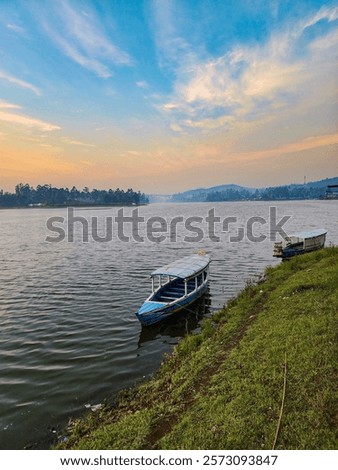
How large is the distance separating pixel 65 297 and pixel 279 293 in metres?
19.1

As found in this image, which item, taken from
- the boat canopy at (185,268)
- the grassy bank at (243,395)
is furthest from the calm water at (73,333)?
the boat canopy at (185,268)

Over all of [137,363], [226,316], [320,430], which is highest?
[320,430]

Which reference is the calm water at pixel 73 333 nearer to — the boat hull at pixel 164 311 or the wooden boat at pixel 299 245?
the boat hull at pixel 164 311

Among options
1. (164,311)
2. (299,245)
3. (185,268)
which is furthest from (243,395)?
(299,245)

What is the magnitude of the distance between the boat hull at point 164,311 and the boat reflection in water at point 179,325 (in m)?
0.38

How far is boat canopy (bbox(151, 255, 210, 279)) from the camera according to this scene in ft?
80.2

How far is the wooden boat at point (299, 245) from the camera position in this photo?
41062 millimetres

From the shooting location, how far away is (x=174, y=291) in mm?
26766

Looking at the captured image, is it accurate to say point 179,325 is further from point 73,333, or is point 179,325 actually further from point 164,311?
point 73,333

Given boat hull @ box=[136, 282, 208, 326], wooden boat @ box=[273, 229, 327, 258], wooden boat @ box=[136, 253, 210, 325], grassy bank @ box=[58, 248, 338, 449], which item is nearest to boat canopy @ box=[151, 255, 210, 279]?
wooden boat @ box=[136, 253, 210, 325]

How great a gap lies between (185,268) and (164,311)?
5.80 m

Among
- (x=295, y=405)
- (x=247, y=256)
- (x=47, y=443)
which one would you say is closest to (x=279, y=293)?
(x=295, y=405)
